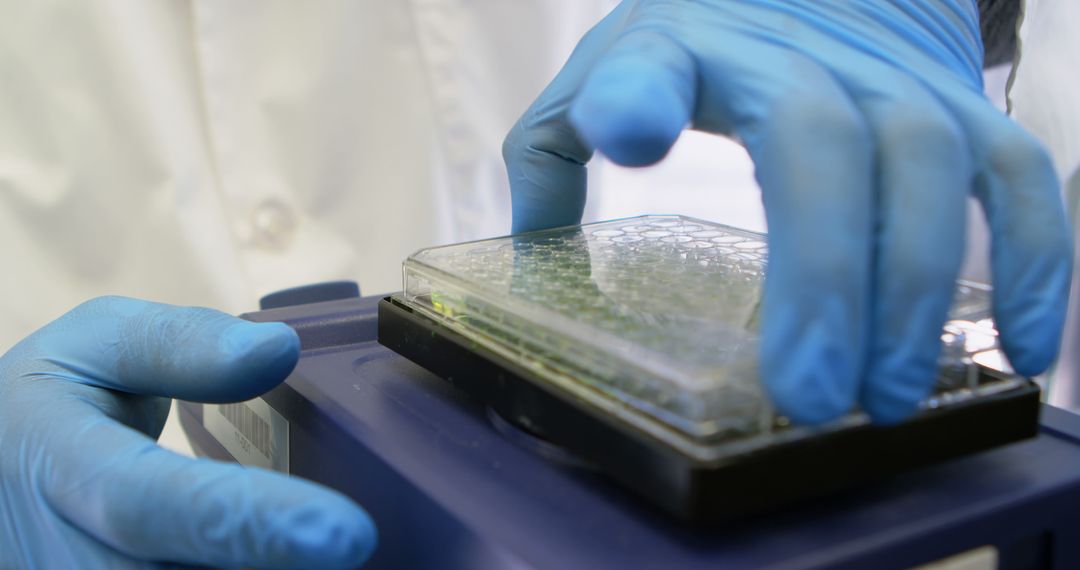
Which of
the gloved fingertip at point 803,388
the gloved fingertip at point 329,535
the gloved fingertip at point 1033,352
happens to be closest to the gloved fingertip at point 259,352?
the gloved fingertip at point 329,535

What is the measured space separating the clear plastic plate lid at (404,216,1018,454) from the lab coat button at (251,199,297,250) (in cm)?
41

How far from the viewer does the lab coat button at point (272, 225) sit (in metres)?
0.96

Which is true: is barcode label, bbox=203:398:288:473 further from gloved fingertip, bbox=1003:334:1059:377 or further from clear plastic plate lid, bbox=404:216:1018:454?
gloved fingertip, bbox=1003:334:1059:377

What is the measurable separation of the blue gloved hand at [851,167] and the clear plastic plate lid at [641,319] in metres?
0.02

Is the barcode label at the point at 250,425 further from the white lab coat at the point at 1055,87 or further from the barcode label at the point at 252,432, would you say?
the white lab coat at the point at 1055,87

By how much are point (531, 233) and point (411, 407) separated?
0.21 m

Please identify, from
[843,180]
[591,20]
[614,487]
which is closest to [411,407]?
[614,487]

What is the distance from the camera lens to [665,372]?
1.25ft

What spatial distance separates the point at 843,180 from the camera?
0.40 metres

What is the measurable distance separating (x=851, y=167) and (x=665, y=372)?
14cm

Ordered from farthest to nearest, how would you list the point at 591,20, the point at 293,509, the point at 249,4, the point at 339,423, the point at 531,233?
the point at 591,20
the point at 249,4
the point at 531,233
the point at 339,423
the point at 293,509

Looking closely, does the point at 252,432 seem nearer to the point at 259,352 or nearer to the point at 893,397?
the point at 259,352

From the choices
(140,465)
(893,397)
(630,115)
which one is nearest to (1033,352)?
(893,397)

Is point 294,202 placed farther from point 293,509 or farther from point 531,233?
point 293,509
